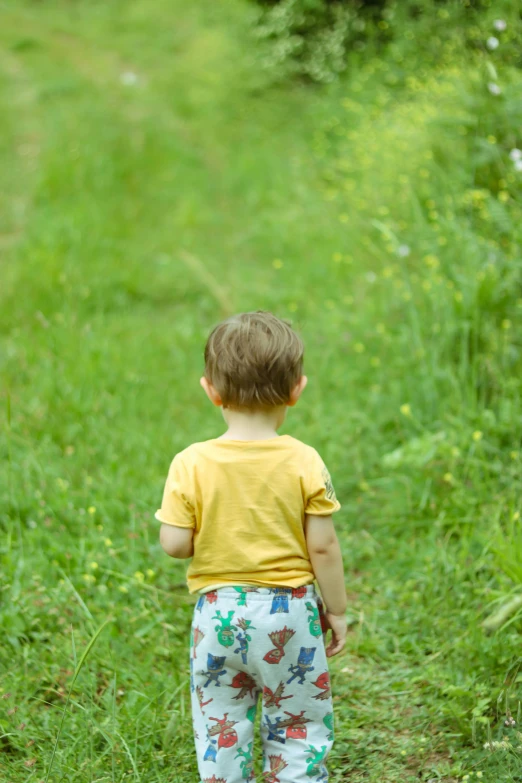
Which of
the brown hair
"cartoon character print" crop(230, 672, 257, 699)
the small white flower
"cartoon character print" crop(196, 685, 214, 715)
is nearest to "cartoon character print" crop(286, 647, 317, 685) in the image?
"cartoon character print" crop(230, 672, 257, 699)

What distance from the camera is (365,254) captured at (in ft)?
17.5

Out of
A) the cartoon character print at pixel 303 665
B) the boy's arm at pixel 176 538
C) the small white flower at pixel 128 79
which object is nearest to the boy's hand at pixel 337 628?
the cartoon character print at pixel 303 665

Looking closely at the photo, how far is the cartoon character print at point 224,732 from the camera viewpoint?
2.02 m

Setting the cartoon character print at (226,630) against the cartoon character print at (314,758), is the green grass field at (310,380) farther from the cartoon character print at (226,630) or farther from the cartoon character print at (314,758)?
the cartoon character print at (226,630)

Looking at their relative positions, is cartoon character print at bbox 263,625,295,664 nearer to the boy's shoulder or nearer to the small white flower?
the boy's shoulder

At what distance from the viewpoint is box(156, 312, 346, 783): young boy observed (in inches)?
76.4

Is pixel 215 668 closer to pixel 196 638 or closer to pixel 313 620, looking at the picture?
pixel 196 638

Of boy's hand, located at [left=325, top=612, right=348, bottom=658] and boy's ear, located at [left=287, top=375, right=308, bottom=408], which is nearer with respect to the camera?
boy's ear, located at [left=287, top=375, right=308, bottom=408]

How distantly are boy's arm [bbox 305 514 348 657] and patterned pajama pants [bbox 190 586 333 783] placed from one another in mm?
46

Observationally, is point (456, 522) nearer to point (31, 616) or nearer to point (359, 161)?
point (31, 616)

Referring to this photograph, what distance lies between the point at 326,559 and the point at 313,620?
152 millimetres

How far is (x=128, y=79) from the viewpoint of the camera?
9859 mm

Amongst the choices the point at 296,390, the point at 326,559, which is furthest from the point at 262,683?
the point at 296,390

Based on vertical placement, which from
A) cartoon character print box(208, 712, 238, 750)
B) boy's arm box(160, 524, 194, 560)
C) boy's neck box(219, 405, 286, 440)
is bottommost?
cartoon character print box(208, 712, 238, 750)
